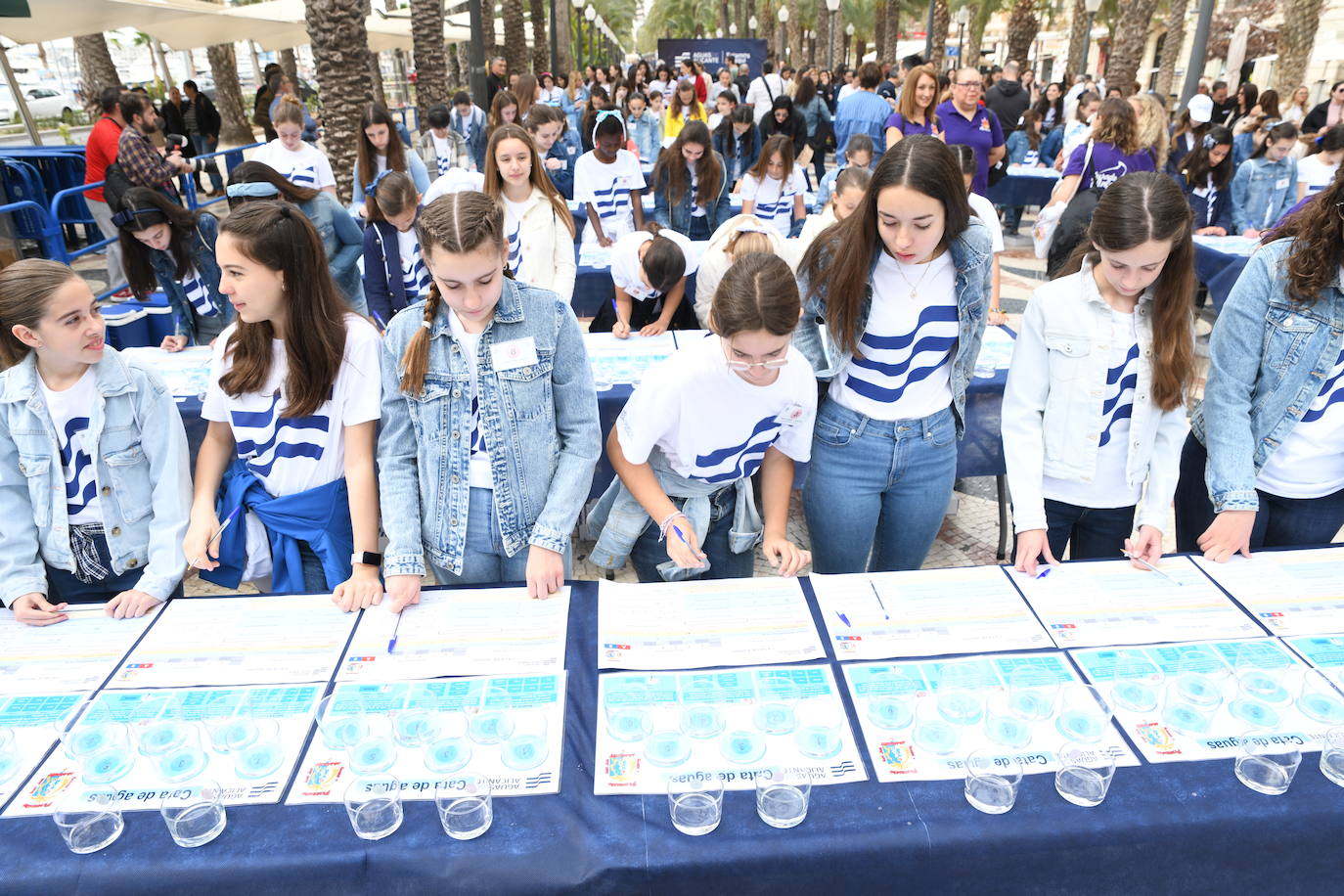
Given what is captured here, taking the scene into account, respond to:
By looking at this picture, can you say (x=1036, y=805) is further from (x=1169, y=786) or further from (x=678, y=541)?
(x=678, y=541)

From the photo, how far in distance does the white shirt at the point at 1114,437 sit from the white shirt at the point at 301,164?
5400mm

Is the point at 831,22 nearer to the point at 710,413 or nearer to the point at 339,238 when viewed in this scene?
the point at 339,238

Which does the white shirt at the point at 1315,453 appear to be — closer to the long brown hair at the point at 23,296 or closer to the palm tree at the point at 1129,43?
the long brown hair at the point at 23,296

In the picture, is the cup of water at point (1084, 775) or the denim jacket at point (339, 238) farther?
the denim jacket at point (339, 238)

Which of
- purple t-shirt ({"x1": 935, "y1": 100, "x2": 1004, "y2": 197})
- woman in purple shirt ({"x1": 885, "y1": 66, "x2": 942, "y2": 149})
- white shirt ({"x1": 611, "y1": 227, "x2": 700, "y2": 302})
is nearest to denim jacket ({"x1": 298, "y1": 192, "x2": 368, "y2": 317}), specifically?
white shirt ({"x1": 611, "y1": 227, "x2": 700, "y2": 302})

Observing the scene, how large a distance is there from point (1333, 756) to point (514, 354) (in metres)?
1.63

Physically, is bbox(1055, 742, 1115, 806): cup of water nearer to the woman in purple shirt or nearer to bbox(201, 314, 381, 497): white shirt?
bbox(201, 314, 381, 497): white shirt

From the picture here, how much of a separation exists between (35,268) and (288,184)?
200 cm

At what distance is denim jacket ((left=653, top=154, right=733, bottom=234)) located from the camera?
18.5 ft

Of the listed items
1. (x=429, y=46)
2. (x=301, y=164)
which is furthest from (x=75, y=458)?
(x=429, y=46)

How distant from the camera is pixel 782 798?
124 cm

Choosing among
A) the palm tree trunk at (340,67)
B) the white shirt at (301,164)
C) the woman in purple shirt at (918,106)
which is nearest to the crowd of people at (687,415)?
the woman in purple shirt at (918,106)

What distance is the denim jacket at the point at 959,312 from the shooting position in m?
1.95

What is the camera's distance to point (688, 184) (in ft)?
18.3
